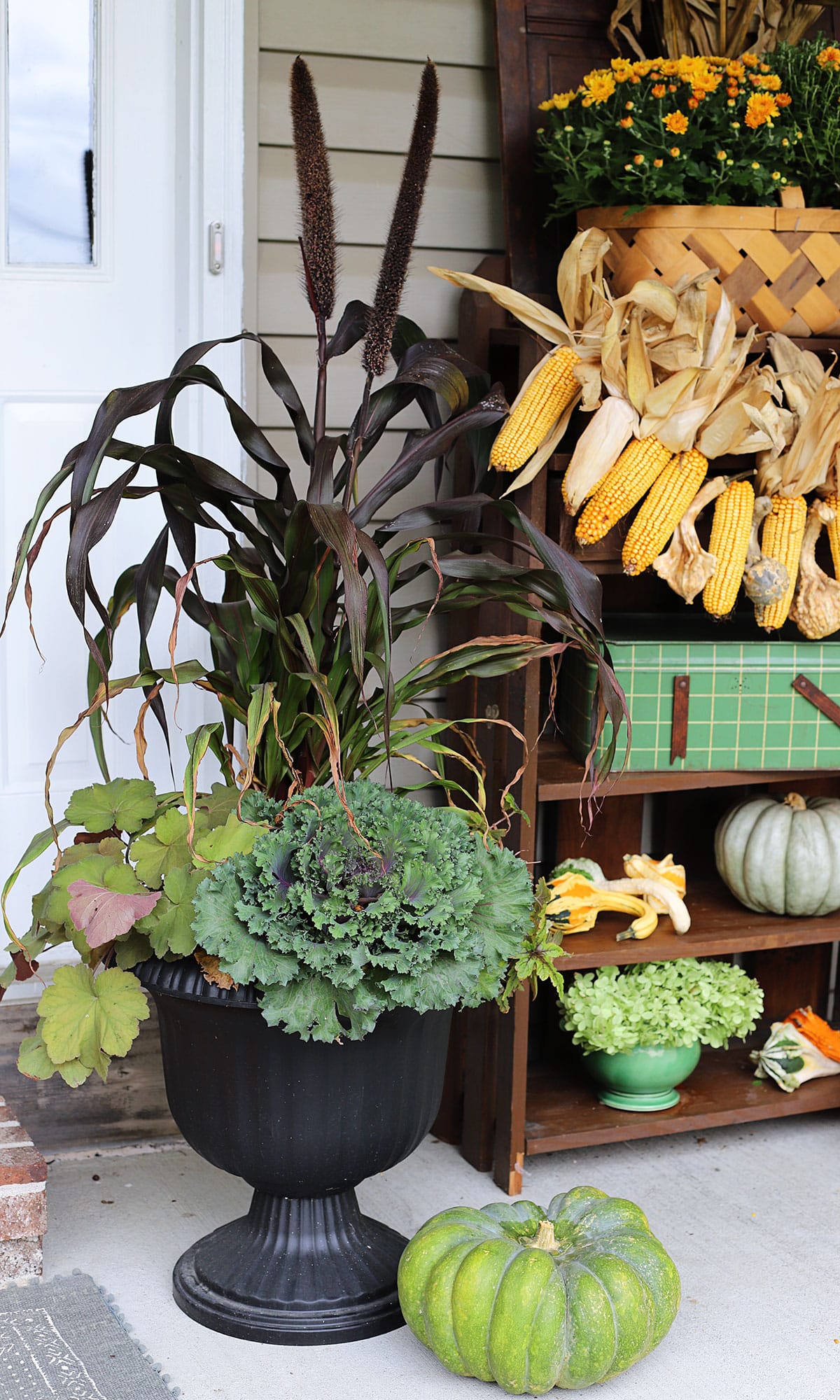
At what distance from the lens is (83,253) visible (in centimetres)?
231

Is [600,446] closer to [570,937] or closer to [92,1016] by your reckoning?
[570,937]

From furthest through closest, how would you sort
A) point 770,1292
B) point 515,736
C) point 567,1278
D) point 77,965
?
1. point 515,736
2. point 770,1292
3. point 77,965
4. point 567,1278

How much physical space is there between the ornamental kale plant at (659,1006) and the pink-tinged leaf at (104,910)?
873 mm

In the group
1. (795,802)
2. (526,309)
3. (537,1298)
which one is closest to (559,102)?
(526,309)

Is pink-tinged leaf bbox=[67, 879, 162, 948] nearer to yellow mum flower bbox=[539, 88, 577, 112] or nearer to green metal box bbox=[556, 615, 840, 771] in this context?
green metal box bbox=[556, 615, 840, 771]

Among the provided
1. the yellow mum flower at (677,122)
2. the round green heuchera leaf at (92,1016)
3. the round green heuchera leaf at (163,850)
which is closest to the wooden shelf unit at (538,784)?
the yellow mum flower at (677,122)

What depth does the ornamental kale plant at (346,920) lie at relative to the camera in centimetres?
164

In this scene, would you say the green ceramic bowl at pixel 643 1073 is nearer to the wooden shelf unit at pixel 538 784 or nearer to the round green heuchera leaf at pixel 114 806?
the wooden shelf unit at pixel 538 784

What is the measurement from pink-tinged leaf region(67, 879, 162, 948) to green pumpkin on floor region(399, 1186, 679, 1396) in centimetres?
54

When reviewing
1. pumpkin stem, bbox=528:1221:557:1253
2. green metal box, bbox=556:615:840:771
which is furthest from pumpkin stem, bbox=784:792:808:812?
pumpkin stem, bbox=528:1221:557:1253

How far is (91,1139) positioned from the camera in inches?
92.0

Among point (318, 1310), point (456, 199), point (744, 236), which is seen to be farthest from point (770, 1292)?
point (456, 199)

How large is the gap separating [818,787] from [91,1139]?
1.46 meters

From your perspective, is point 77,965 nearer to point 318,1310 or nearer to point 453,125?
point 318,1310
